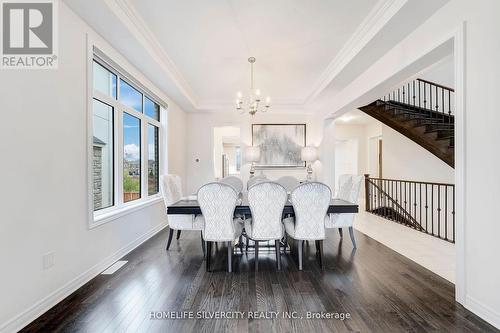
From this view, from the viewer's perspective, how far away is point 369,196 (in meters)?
6.37

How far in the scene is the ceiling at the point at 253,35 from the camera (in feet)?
8.02

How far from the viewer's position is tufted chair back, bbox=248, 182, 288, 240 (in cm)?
257

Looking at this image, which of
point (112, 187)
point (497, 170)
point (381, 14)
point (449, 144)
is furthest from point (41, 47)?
point (449, 144)

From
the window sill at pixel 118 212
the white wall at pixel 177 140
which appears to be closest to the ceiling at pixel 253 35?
the white wall at pixel 177 140

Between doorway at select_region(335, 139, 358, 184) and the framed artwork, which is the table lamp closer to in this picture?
the framed artwork

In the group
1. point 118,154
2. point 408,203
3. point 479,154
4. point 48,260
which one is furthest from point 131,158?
point 408,203

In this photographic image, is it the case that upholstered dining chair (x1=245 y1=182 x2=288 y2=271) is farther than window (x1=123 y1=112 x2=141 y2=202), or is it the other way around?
window (x1=123 y1=112 x2=141 y2=202)

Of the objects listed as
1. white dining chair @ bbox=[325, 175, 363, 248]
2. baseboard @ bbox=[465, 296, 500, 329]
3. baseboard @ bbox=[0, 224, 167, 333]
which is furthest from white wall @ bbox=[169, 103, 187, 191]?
baseboard @ bbox=[465, 296, 500, 329]

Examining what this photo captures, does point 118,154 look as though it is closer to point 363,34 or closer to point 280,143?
point 363,34

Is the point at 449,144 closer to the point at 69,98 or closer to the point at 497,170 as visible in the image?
the point at 497,170

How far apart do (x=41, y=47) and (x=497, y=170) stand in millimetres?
3753

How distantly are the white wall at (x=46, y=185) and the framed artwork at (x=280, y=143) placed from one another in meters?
4.25

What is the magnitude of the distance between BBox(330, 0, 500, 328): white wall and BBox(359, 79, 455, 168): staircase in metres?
3.29

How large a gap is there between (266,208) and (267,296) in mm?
846
